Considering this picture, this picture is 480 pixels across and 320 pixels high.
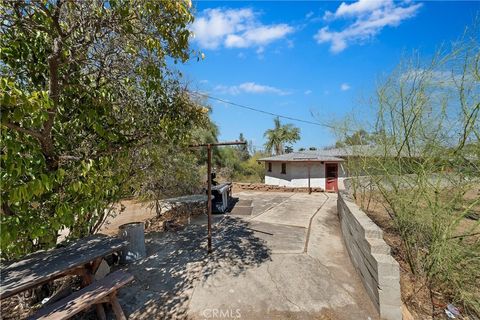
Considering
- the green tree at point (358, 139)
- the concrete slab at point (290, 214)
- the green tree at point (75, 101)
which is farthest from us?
the concrete slab at point (290, 214)

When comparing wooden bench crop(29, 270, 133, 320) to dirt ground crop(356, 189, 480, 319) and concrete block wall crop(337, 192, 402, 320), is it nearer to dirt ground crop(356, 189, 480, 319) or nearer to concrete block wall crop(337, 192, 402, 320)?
concrete block wall crop(337, 192, 402, 320)

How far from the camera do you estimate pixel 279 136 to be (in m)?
29.7

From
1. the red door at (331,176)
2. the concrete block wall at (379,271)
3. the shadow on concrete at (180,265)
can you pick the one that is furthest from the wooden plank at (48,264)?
the red door at (331,176)

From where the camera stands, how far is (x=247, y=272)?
15.5 feet

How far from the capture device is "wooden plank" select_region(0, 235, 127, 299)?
2.73 m

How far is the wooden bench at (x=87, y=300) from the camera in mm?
2617

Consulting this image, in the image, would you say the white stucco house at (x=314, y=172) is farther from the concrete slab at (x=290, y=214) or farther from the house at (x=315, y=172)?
the concrete slab at (x=290, y=214)

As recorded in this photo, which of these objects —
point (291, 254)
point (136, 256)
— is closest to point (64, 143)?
point (136, 256)

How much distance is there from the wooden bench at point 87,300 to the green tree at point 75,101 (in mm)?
844

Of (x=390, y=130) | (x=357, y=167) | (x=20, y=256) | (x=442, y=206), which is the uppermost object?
(x=390, y=130)

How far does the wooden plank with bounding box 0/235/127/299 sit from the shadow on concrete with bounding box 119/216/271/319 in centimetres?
87

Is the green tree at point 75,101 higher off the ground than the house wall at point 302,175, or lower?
higher

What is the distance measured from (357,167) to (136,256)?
6.60 meters

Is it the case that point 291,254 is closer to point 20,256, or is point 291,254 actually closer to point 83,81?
point 20,256
